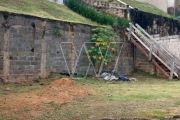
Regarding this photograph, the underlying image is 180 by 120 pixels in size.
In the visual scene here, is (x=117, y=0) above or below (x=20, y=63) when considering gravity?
above

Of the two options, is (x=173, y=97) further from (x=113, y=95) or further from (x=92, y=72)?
(x=92, y=72)

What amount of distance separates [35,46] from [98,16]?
4608mm

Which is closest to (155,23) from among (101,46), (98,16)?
(98,16)

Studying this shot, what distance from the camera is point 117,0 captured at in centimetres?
1812

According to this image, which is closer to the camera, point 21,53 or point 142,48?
point 21,53

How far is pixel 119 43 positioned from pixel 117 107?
8.04 metres

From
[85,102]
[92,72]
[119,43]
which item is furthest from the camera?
[119,43]

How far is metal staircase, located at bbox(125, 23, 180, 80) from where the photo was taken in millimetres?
15000

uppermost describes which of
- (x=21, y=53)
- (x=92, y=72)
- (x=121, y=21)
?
(x=121, y=21)

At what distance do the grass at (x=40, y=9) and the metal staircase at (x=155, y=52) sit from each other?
2004 millimetres

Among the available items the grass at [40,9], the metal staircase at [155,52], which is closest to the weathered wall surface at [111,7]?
the metal staircase at [155,52]

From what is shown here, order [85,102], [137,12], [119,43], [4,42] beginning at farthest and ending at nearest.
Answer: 1. [137,12]
2. [119,43]
3. [4,42]
4. [85,102]

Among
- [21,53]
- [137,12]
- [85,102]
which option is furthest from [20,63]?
[137,12]

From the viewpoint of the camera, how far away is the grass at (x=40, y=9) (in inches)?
491
